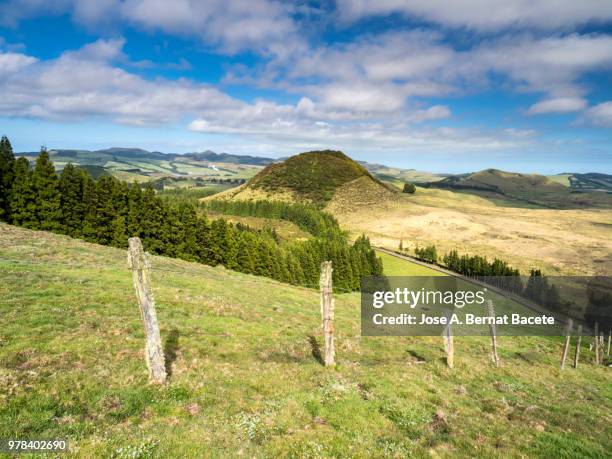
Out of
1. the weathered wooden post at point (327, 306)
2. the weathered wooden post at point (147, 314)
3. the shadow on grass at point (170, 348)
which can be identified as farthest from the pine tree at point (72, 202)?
the weathered wooden post at point (327, 306)

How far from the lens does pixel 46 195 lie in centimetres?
5916

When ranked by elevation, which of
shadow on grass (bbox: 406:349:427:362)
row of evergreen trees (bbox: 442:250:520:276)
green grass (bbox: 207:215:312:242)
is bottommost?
row of evergreen trees (bbox: 442:250:520:276)

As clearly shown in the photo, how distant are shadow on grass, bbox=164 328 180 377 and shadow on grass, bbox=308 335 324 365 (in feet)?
27.3

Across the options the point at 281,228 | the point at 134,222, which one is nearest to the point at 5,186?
the point at 134,222

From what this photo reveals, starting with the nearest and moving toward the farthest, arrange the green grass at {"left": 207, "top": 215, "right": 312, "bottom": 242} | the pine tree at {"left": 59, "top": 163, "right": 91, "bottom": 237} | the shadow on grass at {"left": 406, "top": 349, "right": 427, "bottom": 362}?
the shadow on grass at {"left": 406, "top": 349, "right": 427, "bottom": 362}, the pine tree at {"left": 59, "top": 163, "right": 91, "bottom": 237}, the green grass at {"left": 207, "top": 215, "right": 312, "bottom": 242}

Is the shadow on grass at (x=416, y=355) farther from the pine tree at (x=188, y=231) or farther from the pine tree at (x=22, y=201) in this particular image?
the pine tree at (x=22, y=201)

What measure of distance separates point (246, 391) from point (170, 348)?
570 cm

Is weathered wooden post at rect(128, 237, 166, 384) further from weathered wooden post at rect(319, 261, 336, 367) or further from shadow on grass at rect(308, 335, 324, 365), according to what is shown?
shadow on grass at rect(308, 335, 324, 365)

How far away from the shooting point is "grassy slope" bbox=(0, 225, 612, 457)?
35.2 ft

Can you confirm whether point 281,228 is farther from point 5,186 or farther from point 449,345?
point 449,345

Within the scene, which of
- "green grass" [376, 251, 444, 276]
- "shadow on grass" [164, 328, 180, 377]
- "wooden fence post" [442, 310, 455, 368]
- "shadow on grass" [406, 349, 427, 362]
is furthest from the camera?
"green grass" [376, 251, 444, 276]

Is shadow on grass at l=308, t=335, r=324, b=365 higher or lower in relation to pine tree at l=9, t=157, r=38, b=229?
lower

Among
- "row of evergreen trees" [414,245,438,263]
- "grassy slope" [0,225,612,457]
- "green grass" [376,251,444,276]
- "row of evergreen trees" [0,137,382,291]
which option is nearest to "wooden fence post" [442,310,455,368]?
"grassy slope" [0,225,612,457]

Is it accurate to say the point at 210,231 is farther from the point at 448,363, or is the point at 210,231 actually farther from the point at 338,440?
the point at 338,440
